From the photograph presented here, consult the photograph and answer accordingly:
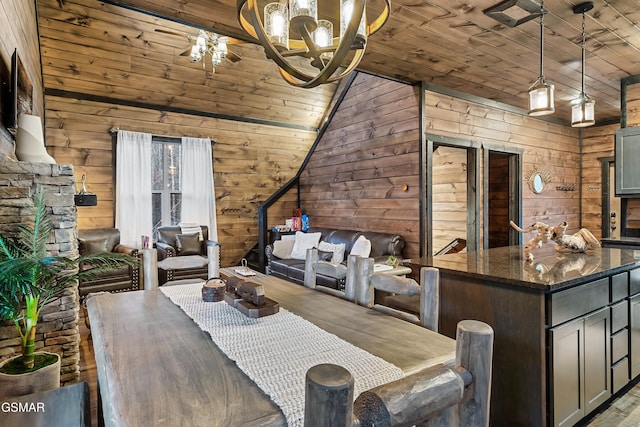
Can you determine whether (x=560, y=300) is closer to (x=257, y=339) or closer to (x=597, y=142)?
(x=257, y=339)

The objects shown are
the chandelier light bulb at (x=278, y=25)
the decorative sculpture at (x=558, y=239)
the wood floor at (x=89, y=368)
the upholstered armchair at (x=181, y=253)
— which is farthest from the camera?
the upholstered armchair at (x=181, y=253)

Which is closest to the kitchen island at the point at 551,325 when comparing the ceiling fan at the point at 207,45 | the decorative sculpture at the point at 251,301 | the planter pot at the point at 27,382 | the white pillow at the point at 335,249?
the decorative sculpture at the point at 251,301

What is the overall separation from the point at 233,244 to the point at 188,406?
599 centimetres

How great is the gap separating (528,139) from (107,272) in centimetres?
→ 633

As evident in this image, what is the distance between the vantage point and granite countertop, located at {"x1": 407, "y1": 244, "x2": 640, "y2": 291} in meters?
1.95

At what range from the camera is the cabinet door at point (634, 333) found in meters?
2.49

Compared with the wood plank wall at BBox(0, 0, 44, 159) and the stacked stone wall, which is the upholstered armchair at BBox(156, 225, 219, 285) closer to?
the stacked stone wall

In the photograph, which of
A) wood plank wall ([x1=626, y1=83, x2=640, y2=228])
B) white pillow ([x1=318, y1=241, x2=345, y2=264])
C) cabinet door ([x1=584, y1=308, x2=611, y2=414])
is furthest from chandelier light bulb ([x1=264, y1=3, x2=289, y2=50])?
wood plank wall ([x1=626, y1=83, x2=640, y2=228])

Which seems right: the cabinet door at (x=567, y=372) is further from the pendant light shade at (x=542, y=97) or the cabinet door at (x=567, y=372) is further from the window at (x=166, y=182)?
the window at (x=166, y=182)

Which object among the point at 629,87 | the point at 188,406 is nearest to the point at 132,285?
the point at 188,406

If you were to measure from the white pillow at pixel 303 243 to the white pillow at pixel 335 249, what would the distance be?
35 cm

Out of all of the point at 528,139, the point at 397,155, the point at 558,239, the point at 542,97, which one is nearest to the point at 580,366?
the point at 558,239

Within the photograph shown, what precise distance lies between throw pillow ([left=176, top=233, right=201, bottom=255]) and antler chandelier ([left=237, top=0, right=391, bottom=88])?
4491 mm

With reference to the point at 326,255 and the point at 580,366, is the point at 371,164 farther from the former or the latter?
the point at 580,366
